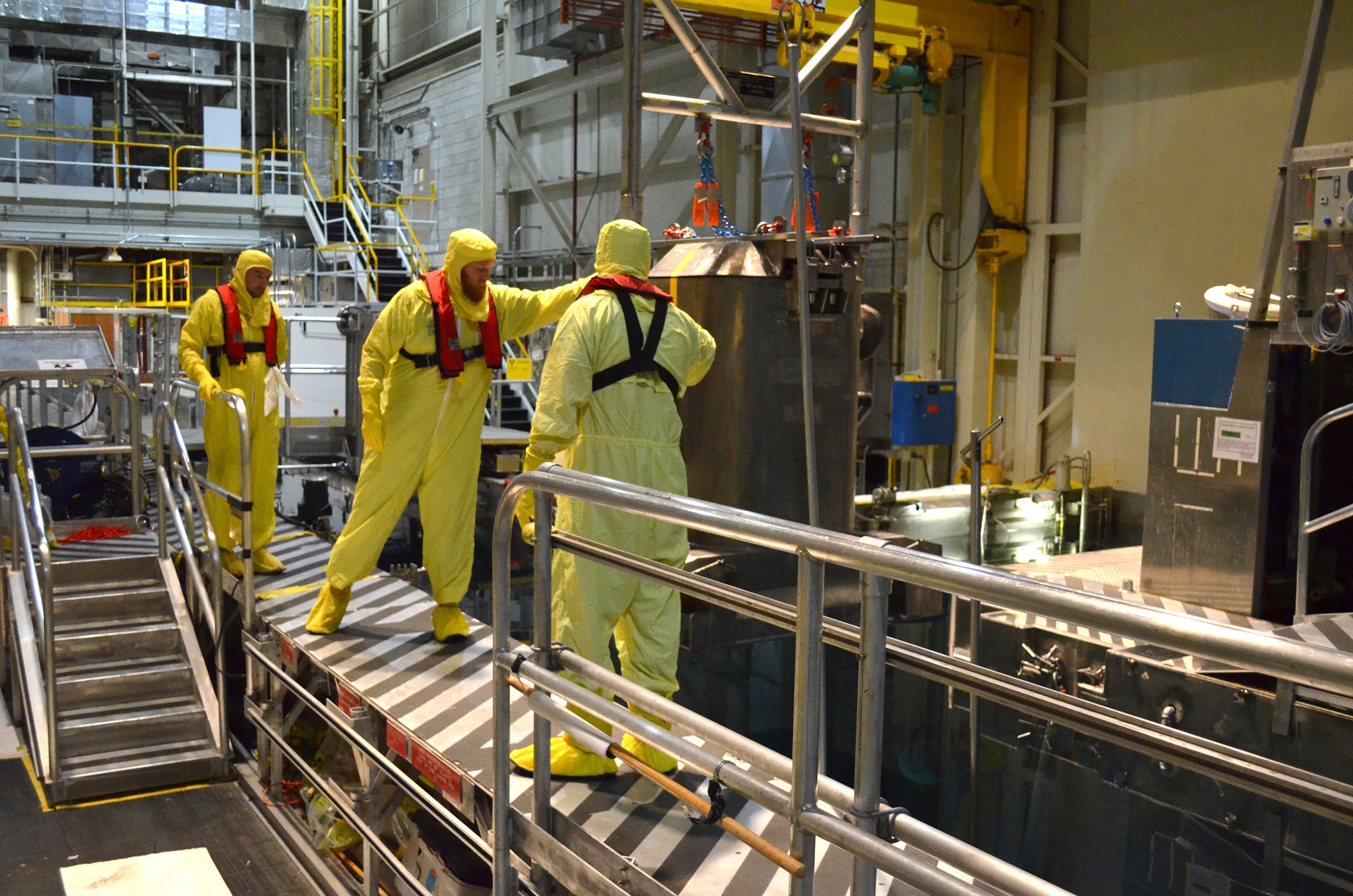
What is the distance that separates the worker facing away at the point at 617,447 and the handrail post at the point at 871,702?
149 cm

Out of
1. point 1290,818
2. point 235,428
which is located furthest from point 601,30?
point 1290,818

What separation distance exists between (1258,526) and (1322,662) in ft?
14.8

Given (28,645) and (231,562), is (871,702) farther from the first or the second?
(231,562)

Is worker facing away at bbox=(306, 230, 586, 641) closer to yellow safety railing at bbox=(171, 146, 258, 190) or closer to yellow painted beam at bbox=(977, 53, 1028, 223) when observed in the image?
yellow painted beam at bbox=(977, 53, 1028, 223)

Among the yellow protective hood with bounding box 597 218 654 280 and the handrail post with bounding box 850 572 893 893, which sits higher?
the yellow protective hood with bounding box 597 218 654 280

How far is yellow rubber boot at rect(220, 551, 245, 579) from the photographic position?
5.67 meters

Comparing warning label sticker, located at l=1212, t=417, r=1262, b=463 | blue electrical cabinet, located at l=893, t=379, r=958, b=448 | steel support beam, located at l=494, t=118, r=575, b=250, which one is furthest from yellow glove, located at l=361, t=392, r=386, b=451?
steel support beam, located at l=494, t=118, r=575, b=250

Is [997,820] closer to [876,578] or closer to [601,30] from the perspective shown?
[876,578]

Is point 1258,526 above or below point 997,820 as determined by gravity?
above

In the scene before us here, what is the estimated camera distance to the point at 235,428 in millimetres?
5539

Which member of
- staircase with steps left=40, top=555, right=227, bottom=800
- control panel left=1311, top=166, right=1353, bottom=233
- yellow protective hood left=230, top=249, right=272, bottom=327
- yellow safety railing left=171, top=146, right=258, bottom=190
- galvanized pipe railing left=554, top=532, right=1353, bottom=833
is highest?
yellow safety railing left=171, top=146, right=258, bottom=190

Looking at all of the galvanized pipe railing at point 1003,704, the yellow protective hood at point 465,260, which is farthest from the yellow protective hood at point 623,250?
the galvanized pipe railing at point 1003,704

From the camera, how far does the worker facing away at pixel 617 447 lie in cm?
311

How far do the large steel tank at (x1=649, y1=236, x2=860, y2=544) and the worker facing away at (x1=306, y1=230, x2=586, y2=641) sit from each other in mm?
925
